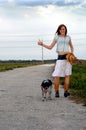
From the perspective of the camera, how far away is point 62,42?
15.5 meters

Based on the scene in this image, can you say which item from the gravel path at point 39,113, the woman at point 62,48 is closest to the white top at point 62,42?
the woman at point 62,48

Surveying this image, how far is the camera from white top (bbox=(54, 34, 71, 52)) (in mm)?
15547

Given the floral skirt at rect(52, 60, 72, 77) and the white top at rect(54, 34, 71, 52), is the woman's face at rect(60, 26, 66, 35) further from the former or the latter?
the floral skirt at rect(52, 60, 72, 77)

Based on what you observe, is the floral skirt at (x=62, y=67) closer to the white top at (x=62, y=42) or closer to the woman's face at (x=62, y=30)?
the white top at (x=62, y=42)

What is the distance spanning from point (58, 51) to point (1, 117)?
4912mm

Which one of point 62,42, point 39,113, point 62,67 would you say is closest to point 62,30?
point 62,42

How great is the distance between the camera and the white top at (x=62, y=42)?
612 inches

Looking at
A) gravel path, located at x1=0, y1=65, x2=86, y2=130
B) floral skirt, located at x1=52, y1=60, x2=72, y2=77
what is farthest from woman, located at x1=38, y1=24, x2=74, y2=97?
gravel path, located at x1=0, y1=65, x2=86, y2=130

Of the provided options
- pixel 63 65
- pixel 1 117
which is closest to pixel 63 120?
pixel 1 117

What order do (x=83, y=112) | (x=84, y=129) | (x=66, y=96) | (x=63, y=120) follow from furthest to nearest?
(x=66, y=96), (x=83, y=112), (x=63, y=120), (x=84, y=129)

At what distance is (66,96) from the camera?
1616 centimetres

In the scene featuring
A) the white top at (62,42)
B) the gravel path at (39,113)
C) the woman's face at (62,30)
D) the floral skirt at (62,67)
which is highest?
the woman's face at (62,30)

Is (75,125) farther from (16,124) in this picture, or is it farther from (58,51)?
(58,51)

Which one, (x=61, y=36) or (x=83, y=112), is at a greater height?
(x=61, y=36)
